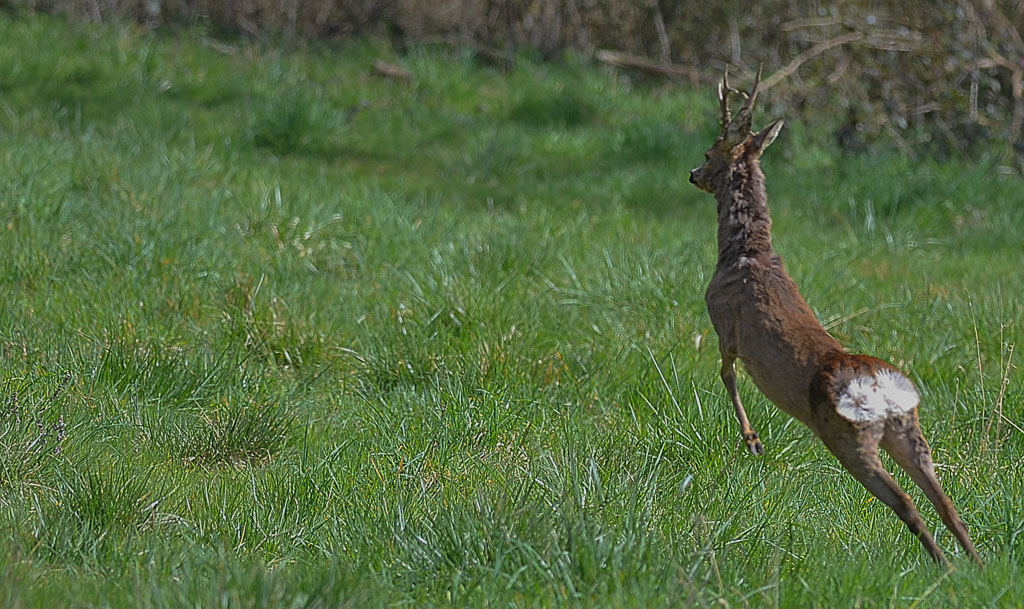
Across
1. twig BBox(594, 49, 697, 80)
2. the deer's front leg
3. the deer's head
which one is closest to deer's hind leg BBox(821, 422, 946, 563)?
the deer's front leg

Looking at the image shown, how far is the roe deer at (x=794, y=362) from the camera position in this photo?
2.05 metres

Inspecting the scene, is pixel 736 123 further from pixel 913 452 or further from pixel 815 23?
pixel 815 23

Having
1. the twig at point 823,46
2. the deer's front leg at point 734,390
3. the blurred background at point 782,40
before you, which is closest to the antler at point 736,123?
the deer's front leg at point 734,390

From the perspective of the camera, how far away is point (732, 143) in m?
2.52

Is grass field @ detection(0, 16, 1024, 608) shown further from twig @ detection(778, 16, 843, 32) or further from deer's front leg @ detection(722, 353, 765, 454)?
twig @ detection(778, 16, 843, 32)

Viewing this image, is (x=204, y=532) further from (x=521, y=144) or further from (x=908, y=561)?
(x=521, y=144)

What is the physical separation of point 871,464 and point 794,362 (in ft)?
0.79

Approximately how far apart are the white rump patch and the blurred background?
528 cm

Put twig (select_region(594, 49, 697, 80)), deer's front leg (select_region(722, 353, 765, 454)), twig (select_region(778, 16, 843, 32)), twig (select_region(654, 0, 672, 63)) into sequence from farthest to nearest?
twig (select_region(654, 0, 672, 63)) → twig (select_region(594, 49, 697, 80)) → twig (select_region(778, 16, 843, 32)) → deer's front leg (select_region(722, 353, 765, 454))

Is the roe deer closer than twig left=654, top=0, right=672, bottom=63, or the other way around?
the roe deer

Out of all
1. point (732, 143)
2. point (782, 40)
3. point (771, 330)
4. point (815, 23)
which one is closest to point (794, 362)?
point (771, 330)

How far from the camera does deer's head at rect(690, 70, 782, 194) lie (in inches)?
97.3

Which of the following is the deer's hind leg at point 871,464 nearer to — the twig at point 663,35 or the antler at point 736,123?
the antler at point 736,123

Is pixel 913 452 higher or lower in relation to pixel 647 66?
higher
